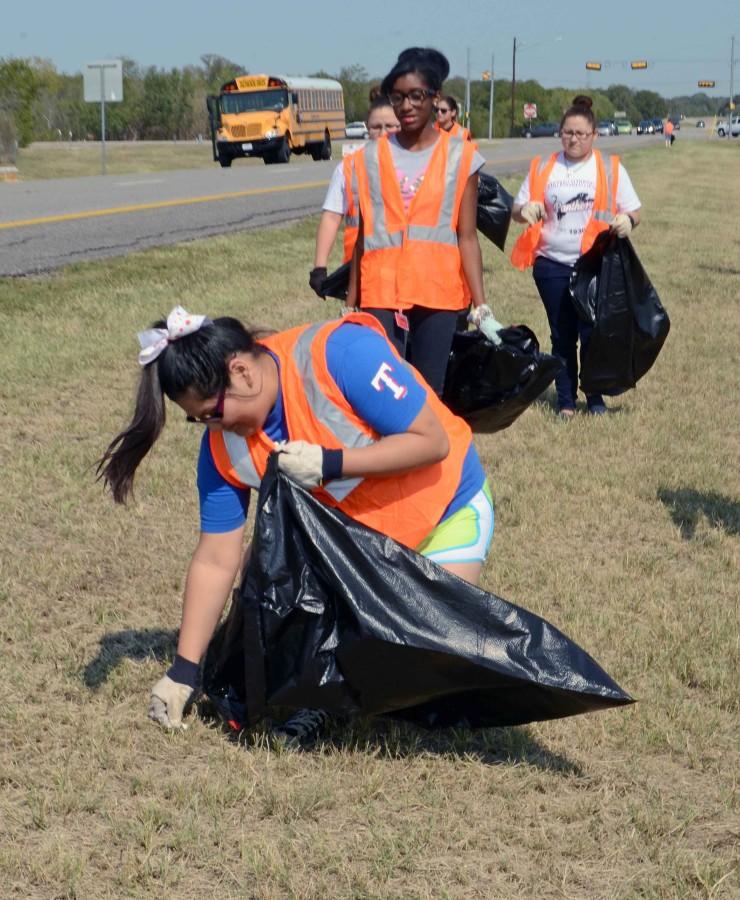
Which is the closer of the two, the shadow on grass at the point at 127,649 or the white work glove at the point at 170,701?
the white work glove at the point at 170,701

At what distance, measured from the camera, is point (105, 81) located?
114 feet

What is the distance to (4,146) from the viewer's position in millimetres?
32281

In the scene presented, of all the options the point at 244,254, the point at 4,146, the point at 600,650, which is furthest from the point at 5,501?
the point at 4,146

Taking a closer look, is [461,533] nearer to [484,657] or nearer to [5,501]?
[484,657]

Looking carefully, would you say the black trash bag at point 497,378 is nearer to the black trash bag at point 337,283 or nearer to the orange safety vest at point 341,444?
the black trash bag at point 337,283

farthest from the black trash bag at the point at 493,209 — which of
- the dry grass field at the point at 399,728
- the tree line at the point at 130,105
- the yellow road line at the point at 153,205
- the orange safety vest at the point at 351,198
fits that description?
the tree line at the point at 130,105

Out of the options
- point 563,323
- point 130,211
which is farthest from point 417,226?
point 130,211

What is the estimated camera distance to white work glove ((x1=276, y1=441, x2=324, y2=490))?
3.20 m

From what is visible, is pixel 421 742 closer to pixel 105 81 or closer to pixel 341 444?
pixel 341 444

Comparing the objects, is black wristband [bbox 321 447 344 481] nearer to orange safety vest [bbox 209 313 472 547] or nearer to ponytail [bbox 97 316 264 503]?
orange safety vest [bbox 209 313 472 547]

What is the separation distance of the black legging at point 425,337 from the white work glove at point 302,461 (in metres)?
1.95

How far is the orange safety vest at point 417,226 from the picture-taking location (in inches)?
204

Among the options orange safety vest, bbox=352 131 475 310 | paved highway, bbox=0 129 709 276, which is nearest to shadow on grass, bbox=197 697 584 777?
orange safety vest, bbox=352 131 475 310

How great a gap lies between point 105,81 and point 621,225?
3007cm
